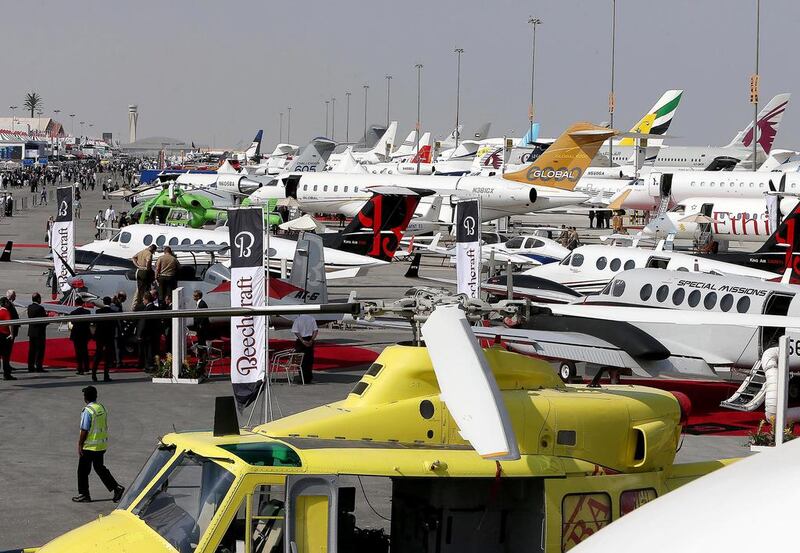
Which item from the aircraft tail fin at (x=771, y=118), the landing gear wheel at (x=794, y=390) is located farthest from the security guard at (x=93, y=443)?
the aircraft tail fin at (x=771, y=118)

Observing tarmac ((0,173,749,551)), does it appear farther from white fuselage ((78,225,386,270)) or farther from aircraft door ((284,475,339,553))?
white fuselage ((78,225,386,270))

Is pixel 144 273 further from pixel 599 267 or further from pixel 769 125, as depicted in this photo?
pixel 769 125

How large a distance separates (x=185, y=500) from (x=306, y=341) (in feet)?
42.5

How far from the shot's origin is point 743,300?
1969cm

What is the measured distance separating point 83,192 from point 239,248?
87.2m

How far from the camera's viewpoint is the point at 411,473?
7.59 meters

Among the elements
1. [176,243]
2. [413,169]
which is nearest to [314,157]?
[413,169]

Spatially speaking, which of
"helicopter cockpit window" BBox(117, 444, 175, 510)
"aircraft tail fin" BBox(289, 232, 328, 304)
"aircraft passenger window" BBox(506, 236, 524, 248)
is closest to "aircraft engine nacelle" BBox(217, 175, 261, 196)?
"aircraft passenger window" BBox(506, 236, 524, 248)

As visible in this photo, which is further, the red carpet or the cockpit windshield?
the red carpet

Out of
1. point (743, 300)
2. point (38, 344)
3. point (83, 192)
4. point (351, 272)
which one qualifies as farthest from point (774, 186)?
point (83, 192)

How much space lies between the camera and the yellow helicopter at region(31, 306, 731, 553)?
7.25 m

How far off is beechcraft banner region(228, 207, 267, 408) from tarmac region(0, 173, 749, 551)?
1.57 meters

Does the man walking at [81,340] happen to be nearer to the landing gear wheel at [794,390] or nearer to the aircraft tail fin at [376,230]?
the aircraft tail fin at [376,230]

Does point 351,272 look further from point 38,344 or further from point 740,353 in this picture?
point 740,353
